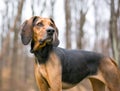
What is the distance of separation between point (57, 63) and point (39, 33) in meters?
0.73

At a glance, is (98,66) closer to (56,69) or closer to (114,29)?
(56,69)

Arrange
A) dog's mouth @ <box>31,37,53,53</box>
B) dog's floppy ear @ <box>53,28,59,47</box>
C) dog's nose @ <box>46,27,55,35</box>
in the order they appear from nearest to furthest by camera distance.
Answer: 1. dog's nose @ <box>46,27,55,35</box>
2. dog's mouth @ <box>31,37,53,53</box>
3. dog's floppy ear @ <box>53,28,59,47</box>

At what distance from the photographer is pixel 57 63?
7.08m

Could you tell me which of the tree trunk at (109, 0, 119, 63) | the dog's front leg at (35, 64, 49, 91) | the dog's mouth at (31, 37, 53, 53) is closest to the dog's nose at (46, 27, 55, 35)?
the dog's mouth at (31, 37, 53, 53)

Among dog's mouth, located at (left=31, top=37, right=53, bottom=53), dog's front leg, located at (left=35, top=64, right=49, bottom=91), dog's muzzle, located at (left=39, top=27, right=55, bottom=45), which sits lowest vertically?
dog's front leg, located at (left=35, top=64, right=49, bottom=91)

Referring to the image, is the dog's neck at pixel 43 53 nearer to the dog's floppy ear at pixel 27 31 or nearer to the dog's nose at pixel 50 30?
the dog's floppy ear at pixel 27 31

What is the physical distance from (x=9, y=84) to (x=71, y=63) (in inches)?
781

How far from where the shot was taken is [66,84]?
7.51 m

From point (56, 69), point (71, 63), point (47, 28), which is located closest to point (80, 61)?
point (71, 63)

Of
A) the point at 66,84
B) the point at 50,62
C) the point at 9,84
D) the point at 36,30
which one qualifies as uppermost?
the point at 36,30

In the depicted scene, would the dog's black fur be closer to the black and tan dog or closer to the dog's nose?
the black and tan dog

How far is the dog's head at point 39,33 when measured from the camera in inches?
261

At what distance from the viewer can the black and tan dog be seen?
6875 millimetres

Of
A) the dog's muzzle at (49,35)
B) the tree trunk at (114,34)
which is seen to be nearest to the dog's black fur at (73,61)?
the dog's muzzle at (49,35)
